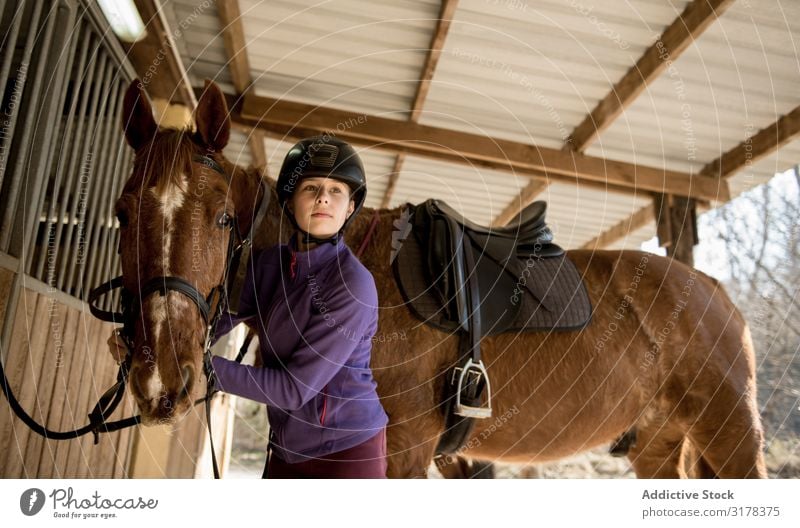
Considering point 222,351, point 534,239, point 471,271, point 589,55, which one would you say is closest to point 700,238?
point 589,55


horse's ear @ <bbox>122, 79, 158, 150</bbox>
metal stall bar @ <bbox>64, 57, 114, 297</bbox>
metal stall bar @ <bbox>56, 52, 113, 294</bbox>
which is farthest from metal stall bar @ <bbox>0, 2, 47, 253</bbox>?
horse's ear @ <bbox>122, 79, 158, 150</bbox>

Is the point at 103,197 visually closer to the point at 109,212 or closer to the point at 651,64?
the point at 109,212

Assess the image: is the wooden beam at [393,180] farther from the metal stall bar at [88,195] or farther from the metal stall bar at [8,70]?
the metal stall bar at [8,70]

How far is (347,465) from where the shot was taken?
2.08m

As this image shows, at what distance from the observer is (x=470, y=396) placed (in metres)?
2.89

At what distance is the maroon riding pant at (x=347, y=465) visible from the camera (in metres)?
2.08

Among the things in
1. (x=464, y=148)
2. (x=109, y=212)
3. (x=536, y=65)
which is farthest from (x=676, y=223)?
(x=109, y=212)

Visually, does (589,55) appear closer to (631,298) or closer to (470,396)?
(631,298)

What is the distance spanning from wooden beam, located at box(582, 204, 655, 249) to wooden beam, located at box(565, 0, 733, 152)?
2249mm

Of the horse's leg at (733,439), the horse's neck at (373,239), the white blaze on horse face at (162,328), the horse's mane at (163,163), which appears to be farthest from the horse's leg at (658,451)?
the horse's mane at (163,163)

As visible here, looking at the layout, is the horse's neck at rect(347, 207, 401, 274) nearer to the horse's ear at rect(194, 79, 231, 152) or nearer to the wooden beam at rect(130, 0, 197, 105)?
the horse's ear at rect(194, 79, 231, 152)

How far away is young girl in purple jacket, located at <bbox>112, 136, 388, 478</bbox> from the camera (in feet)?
6.39

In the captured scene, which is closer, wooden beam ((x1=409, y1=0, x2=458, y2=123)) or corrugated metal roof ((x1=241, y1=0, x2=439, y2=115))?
wooden beam ((x1=409, y1=0, x2=458, y2=123))

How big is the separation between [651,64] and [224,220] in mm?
4778
